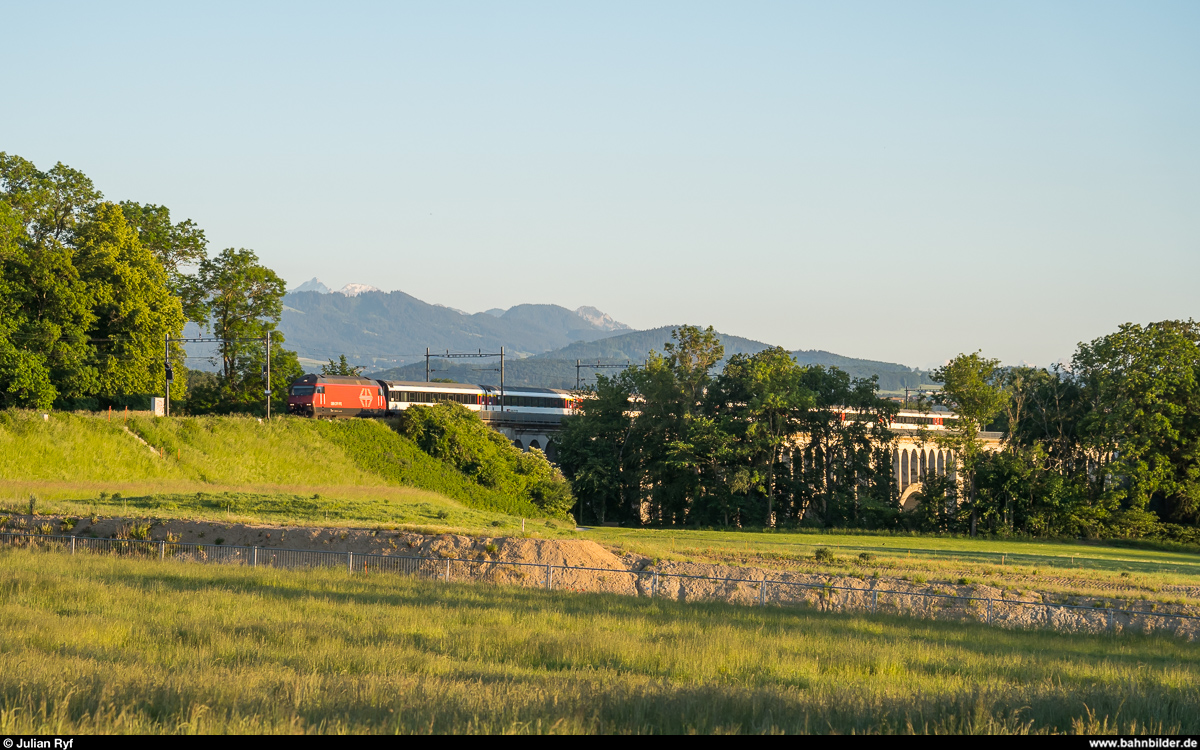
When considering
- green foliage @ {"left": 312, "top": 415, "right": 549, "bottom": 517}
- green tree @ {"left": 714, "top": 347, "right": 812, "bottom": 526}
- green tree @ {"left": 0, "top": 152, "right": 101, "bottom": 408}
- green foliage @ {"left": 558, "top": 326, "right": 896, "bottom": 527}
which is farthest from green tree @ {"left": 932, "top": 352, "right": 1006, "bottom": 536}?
green tree @ {"left": 0, "top": 152, "right": 101, "bottom": 408}

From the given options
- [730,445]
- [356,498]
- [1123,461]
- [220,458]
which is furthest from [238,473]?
[1123,461]

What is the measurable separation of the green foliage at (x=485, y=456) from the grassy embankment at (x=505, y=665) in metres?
41.5

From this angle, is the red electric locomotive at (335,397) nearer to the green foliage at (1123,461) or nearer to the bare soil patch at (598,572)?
the bare soil patch at (598,572)

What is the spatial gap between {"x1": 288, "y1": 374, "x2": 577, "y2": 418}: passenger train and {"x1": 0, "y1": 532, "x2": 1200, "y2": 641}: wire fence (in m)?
37.9

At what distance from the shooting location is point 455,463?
67375mm

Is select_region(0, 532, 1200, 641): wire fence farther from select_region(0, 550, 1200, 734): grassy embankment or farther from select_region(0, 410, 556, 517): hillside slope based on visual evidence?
select_region(0, 410, 556, 517): hillside slope

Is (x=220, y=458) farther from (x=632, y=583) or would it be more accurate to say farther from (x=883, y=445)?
(x=883, y=445)

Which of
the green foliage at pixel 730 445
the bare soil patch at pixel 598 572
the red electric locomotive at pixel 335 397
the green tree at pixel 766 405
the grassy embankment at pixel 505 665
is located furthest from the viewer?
the green foliage at pixel 730 445

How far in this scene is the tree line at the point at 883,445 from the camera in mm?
66625

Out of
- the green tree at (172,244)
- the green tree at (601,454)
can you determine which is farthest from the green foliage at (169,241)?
the green tree at (601,454)

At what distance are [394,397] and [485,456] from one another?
12.1 meters

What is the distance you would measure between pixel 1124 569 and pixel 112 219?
195 feet

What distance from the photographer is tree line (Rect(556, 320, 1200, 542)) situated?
219 ft
